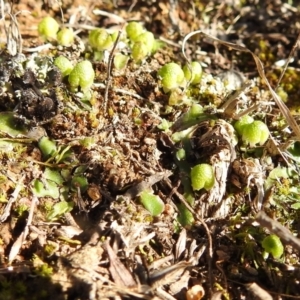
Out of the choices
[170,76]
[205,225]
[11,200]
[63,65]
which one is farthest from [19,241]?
[170,76]

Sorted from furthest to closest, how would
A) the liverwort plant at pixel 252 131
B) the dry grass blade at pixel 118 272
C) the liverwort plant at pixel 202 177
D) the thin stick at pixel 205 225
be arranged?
1. the liverwort plant at pixel 252 131
2. the liverwort plant at pixel 202 177
3. the thin stick at pixel 205 225
4. the dry grass blade at pixel 118 272

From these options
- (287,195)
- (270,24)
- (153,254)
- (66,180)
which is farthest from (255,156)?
(270,24)

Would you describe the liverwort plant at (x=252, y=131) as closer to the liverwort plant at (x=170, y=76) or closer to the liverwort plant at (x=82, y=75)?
the liverwort plant at (x=170, y=76)

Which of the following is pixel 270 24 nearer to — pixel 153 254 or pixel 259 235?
pixel 259 235

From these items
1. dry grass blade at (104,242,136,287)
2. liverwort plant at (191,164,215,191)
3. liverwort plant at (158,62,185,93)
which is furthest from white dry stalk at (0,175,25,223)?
liverwort plant at (158,62,185,93)

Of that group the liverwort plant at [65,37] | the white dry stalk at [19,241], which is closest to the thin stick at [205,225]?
the white dry stalk at [19,241]

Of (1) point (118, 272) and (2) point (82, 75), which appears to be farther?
(2) point (82, 75)

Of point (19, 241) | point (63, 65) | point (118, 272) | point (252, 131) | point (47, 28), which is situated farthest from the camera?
point (47, 28)

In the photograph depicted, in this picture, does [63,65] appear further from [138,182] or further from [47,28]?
[138,182]

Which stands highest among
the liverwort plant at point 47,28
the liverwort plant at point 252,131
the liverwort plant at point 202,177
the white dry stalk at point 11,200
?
the liverwort plant at point 47,28
